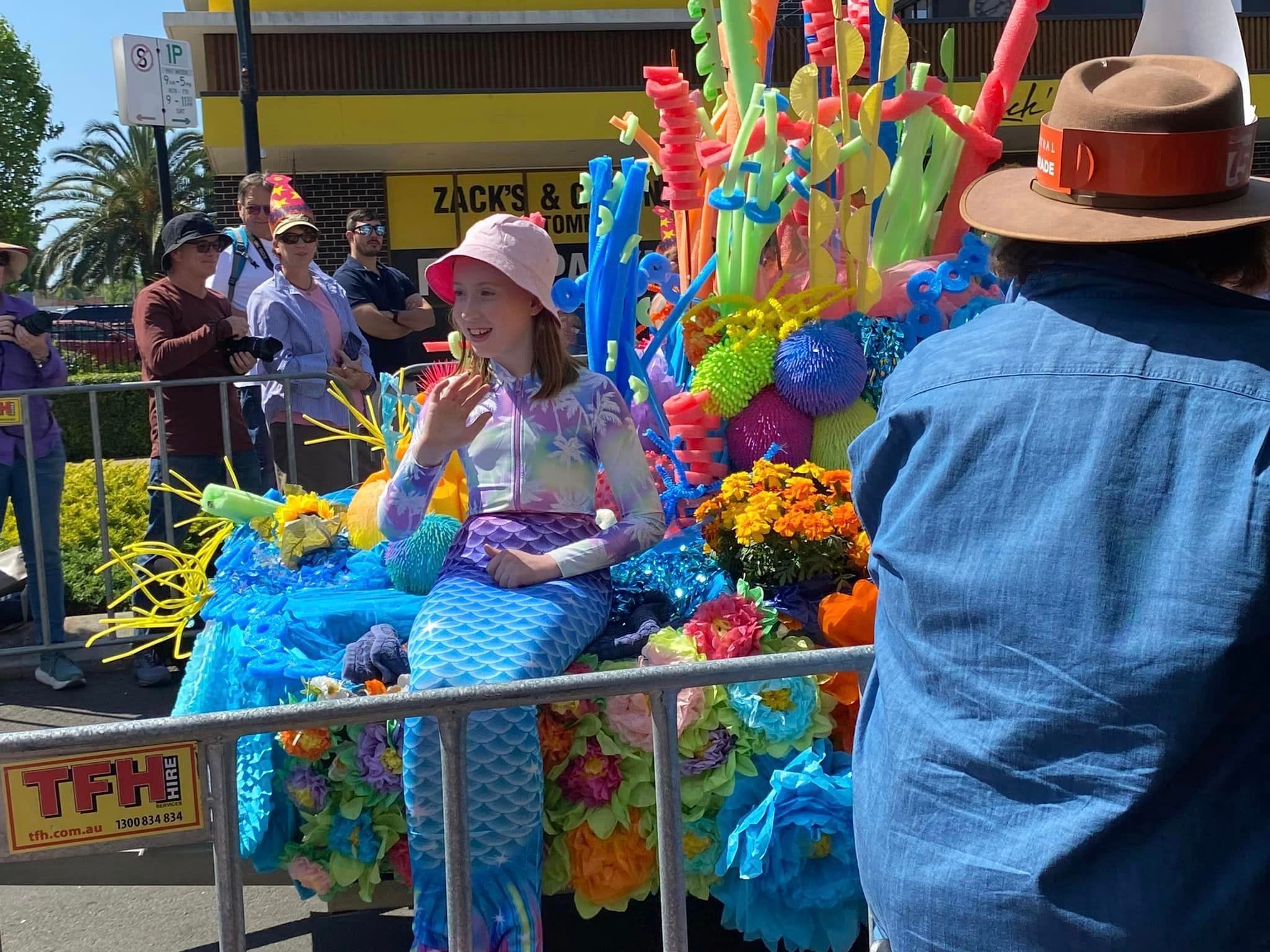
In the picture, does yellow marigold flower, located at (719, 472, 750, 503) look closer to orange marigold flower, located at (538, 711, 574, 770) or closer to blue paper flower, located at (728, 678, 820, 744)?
blue paper flower, located at (728, 678, 820, 744)

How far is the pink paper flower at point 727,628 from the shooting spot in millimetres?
2699

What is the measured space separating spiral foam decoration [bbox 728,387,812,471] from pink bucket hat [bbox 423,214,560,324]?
0.68 meters

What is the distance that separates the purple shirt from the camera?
4969mm

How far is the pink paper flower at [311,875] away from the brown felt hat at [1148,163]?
1.94 m

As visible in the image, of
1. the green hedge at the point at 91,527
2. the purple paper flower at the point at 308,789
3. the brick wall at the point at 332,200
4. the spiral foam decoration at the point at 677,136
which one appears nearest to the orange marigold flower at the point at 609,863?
the purple paper flower at the point at 308,789

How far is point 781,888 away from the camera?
2.48 meters

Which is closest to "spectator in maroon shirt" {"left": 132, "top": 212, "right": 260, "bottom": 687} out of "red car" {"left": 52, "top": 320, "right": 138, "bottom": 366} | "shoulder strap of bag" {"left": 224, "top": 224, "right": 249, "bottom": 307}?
"shoulder strap of bag" {"left": 224, "top": 224, "right": 249, "bottom": 307}

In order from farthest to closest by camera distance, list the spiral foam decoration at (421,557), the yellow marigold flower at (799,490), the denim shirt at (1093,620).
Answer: the spiral foam decoration at (421,557) → the yellow marigold flower at (799,490) → the denim shirt at (1093,620)

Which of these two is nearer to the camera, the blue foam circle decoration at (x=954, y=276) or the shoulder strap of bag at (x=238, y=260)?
the blue foam circle decoration at (x=954, y=276)

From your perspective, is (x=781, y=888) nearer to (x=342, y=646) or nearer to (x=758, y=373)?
(x=342, y=646)

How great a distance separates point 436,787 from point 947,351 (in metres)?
1.46

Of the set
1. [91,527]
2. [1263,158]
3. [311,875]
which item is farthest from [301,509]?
[1263,158]

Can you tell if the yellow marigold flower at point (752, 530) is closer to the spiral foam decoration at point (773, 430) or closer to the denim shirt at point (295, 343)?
the spiral foam decoration at point (773, 430)

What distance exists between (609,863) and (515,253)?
132 centimetres
